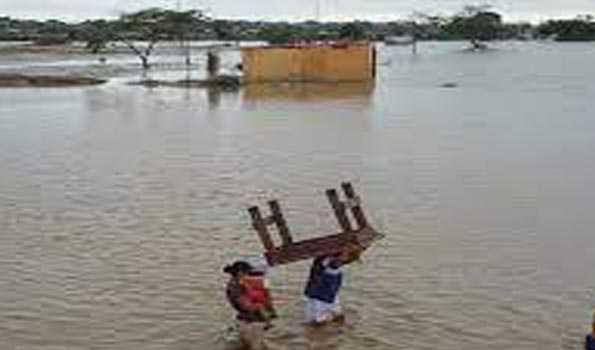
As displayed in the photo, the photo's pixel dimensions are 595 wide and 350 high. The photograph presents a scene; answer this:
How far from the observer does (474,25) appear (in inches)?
6668

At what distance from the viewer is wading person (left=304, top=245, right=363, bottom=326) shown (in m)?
12.6

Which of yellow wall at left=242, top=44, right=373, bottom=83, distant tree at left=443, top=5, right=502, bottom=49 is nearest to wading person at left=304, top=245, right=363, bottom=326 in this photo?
yellow wall at left=242, top=44, right=373, bottom=83

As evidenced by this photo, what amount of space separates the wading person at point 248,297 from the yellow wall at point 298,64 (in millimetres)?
45305

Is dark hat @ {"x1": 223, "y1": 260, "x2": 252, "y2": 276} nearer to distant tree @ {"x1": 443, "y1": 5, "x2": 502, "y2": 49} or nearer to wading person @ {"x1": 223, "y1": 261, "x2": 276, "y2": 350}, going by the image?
wading person @ {"x1": 223, "y1": 261, "x2": 276, "y2": 350}

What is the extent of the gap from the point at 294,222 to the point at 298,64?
127 feet

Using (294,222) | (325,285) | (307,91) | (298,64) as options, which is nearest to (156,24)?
(298,64)

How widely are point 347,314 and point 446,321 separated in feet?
3.68

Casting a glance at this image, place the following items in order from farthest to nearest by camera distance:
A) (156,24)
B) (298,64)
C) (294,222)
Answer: (156,24) < (298,64) < (294,222)

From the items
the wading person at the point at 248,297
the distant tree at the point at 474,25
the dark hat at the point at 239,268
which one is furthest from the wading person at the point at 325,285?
the distant tree at the point at 474,25

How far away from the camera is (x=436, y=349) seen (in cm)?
1237

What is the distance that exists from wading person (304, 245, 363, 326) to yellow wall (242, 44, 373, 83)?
44.3 m

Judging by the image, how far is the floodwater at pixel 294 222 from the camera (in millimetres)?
13258

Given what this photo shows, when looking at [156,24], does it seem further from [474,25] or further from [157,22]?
[474,25]

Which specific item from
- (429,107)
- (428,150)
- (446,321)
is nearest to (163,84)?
(429,107)
